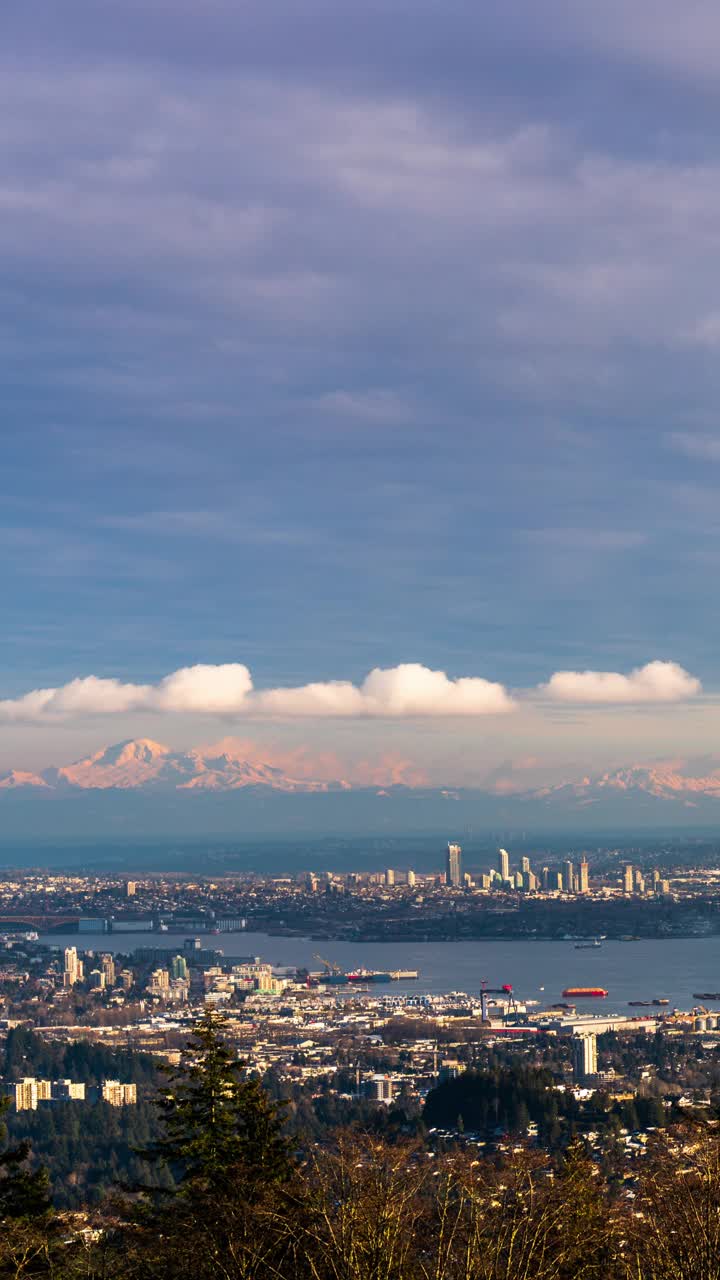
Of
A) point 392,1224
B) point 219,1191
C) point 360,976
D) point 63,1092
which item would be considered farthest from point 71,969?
point 392,1224

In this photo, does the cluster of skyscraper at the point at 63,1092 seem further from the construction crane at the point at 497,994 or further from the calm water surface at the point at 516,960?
the calm water surface at the point at 516,960

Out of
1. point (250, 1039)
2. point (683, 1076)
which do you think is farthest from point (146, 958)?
point (683, 1076)

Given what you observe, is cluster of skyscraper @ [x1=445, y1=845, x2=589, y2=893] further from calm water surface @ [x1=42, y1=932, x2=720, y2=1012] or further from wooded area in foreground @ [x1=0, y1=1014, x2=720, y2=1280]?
wooded area in foreground @ [x1=0, y1=1014, x2=720, y2=1280]

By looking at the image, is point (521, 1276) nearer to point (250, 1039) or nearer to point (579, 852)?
point (250, 1039)

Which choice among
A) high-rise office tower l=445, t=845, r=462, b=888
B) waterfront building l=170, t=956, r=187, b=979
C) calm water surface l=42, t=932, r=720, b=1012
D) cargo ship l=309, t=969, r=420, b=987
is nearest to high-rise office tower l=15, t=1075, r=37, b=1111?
calm water surface l=42, t=932, r=720, b=1012

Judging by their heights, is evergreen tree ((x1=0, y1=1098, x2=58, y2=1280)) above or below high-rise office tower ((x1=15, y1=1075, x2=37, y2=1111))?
above

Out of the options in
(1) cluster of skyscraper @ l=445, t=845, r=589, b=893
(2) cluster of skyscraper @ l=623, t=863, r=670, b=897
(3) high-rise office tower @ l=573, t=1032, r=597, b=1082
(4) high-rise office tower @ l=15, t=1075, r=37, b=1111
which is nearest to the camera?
(4) high-rise office tower @ l=15, t=1075, r=37, b=1111

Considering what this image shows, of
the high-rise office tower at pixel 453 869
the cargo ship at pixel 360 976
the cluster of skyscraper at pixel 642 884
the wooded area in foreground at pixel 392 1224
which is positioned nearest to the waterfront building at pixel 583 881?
the cluster of skyscraper at pixel 642 884
